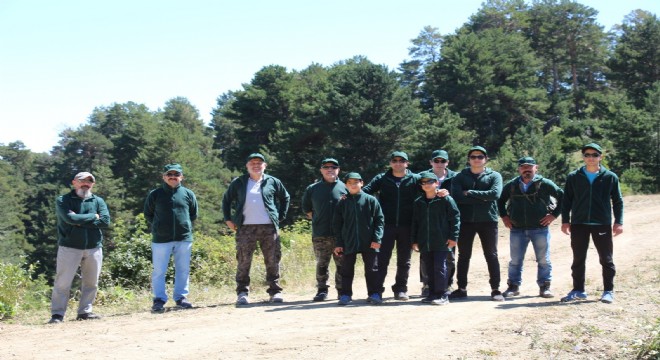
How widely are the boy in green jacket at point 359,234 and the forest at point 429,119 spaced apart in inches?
857

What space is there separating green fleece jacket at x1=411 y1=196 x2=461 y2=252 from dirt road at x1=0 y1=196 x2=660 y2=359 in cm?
78

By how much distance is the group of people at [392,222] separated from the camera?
26.1 feet

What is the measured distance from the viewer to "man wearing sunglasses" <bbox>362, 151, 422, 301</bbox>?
843 cm

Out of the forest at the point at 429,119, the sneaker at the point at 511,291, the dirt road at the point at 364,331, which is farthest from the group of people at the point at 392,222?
the forest at the point at 429,119

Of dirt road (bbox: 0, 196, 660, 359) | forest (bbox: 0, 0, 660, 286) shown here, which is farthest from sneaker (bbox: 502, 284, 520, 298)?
forest (bbox: 0, 0, 660, 286)

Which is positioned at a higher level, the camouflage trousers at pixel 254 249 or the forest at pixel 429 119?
the forest at pixel 429 119

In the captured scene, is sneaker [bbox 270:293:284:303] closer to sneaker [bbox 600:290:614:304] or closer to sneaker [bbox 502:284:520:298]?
sneaker [bbox 502:284:520:298]

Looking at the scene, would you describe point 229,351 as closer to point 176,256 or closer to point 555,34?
point 176,256

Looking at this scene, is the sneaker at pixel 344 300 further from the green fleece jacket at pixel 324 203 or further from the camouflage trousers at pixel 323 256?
the green fleece jacket at pixel 324 203

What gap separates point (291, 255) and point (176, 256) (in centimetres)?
438

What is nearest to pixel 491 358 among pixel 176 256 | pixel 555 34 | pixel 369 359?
pixel 369 359

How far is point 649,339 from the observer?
19.0 feet

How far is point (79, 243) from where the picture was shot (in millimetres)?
8055

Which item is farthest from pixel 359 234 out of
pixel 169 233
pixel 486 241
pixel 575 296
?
pixel 575 296
